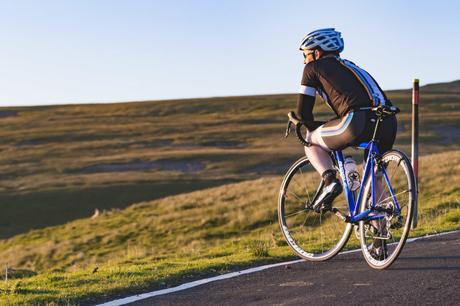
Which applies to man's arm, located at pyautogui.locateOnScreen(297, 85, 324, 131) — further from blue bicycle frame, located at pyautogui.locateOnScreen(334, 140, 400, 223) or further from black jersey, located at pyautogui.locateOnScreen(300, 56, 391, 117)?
blue bicycle frame, located at pyautogui.locateOnScreen(334, 140, 400, 223)

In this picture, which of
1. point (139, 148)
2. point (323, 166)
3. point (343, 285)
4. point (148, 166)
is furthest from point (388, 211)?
point (139, 148)

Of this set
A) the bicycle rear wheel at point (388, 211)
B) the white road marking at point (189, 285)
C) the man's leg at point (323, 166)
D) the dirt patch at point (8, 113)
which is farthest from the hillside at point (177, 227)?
the dirt patch at point (8, 113)

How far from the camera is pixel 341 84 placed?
7000 millimetres

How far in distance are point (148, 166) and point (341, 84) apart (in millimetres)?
67305

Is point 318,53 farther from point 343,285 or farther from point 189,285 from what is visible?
point 189,285

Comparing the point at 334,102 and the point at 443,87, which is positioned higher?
the point at 443,87

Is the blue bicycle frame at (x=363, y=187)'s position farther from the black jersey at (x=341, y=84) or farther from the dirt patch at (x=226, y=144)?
the dirt patch at (x=226, y=144)

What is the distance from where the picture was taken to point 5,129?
127188 mm

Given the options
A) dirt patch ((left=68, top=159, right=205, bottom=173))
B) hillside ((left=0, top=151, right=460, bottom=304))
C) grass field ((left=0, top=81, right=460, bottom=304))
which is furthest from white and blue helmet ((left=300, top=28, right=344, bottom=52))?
dirt patch ((left=68, top=159, right=205, bottom=173))

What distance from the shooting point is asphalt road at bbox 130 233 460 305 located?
5.71 m

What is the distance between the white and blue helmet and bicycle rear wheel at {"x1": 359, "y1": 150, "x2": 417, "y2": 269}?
1.27 metres

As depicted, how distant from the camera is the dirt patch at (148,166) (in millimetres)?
71375

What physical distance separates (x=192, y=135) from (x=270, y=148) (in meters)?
22.2

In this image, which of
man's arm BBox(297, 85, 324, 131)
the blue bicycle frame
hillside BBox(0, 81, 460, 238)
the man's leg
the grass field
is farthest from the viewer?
hillside BBox(0, 81, 460, 238)
